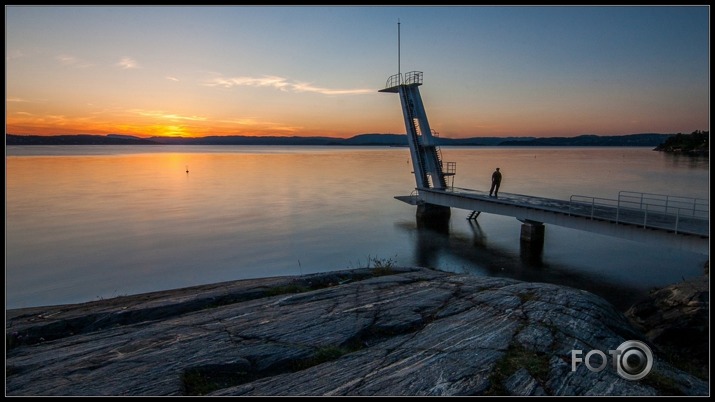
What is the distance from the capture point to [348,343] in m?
8.09

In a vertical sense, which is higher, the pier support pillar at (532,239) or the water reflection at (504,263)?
the pier support pillar at (532,239)

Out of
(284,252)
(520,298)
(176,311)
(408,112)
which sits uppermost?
(408,112)

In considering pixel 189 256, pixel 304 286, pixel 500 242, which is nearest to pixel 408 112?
pixel 500 242

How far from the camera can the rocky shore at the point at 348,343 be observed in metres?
6.41

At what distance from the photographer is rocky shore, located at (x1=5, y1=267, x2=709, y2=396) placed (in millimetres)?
6406

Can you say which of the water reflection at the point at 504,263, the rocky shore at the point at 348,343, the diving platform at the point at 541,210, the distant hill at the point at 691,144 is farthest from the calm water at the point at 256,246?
the distant hill at the point at 691,144

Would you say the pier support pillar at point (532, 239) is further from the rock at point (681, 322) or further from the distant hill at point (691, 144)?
the distant hill at point (691, 144)

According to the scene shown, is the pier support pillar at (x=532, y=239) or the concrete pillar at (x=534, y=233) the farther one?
the concrete pillar at (x=534, y=233)

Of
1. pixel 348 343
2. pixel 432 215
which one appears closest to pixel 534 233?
pixel 432 215

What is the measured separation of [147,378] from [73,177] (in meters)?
71.3

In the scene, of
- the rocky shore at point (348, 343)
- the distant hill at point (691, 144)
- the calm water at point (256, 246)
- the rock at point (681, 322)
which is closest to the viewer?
the rocky shore at point (348, 343)

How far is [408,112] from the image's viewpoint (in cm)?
3369

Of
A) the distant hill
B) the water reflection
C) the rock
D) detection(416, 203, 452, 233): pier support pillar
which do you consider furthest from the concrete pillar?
the distant hill

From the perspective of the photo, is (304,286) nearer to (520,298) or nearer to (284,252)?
(520,298)
